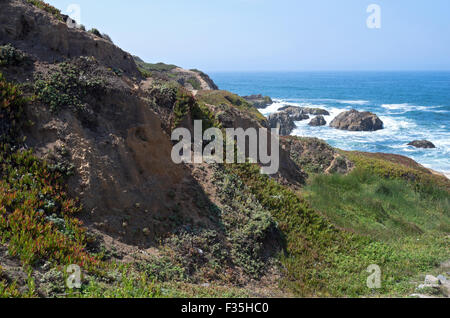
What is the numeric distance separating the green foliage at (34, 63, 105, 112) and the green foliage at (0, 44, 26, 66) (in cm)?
102

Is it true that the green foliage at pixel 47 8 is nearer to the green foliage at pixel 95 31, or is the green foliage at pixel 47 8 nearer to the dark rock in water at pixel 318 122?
the green foliage at pixel 95 31

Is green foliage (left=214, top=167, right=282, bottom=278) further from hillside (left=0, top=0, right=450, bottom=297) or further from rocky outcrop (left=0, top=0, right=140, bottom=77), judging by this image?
rocky outcrop (left=0, top=0, right=140, bottom=77)

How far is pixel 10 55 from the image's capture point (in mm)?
9461

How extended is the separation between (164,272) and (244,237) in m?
3.32

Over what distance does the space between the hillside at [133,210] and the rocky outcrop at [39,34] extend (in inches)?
1.4

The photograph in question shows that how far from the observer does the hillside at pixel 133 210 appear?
6.64m

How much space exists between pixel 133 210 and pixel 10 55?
5946 millimetres

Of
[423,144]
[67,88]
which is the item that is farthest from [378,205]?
[423,144]

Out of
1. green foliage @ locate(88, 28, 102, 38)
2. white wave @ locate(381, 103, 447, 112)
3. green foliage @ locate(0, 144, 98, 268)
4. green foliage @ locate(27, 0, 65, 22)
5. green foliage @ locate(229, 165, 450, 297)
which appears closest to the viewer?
green foliage @ locate(0, 144, 98, 268)

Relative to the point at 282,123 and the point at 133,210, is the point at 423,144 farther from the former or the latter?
the point at 133,210

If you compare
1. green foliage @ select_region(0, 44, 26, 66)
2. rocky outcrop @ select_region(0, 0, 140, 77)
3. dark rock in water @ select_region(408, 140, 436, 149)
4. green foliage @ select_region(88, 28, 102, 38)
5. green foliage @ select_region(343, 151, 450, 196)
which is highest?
green foliage @ select_region(88, 28, 102, 38)

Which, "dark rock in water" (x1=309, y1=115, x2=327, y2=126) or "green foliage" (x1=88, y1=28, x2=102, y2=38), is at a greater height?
"green foliage" (x1=88, y1=28, x2=102, y2=38)

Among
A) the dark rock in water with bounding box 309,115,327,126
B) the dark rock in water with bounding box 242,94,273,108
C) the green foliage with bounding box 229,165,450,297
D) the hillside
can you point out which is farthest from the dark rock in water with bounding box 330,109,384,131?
the green foliage with bounding box 229,165,450,297

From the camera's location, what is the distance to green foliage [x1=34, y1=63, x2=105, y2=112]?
363 inches
